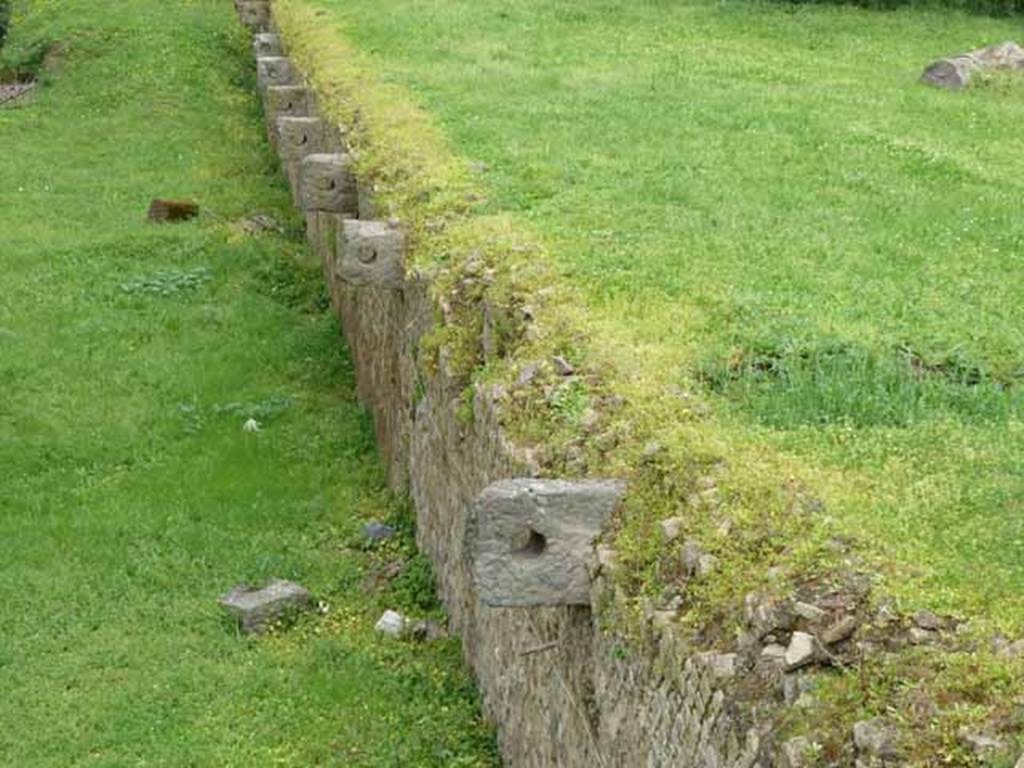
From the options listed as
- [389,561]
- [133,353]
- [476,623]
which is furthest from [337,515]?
[133,353]

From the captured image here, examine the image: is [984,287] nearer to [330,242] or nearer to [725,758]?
[725,758]

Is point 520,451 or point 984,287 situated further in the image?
point 984,287

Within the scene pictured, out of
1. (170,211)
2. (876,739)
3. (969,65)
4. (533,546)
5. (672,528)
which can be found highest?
(876,739)

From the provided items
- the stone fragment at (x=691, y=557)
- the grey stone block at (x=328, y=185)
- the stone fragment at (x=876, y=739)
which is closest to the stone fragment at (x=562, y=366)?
the stone fragment at (x=691, y=557)

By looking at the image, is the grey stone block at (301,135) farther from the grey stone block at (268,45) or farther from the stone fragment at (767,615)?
the stone fragment at (767,615)

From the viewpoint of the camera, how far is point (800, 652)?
3.93 metres

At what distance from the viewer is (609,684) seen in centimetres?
488

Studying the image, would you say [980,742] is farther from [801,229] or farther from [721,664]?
[801,229]

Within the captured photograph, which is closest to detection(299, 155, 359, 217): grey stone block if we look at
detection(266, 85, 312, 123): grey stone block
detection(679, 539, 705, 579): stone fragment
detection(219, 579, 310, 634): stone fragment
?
detection(219, 579, 310, 634): stone fragment

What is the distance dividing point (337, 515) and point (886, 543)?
5.27m

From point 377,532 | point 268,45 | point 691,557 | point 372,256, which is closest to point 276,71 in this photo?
point 268,45

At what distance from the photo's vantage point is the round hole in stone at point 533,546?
4.82 m

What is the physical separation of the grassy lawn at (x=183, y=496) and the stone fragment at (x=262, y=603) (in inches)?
3.7

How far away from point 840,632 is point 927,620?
20 centimetres
